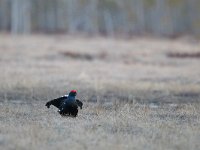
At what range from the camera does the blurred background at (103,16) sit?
235 ft

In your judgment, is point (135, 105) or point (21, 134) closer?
point (21, 134)

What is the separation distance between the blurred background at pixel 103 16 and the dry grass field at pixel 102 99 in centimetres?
2858

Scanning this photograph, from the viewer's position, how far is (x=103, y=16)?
81062 mm

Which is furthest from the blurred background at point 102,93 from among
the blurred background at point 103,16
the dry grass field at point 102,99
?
the blurred background at point 103,16

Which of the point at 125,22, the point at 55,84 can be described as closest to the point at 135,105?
the point at 55,84

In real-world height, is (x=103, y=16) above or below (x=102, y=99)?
above

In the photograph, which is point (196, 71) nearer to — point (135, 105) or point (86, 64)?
point (86, 64)

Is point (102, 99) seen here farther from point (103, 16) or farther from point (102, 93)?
point (103, 16)

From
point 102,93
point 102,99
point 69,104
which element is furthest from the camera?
point 102,93

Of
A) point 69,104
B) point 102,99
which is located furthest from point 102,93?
point 69,104

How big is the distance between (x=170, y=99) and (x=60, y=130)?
794 cm

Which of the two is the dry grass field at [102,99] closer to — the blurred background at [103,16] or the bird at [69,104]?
the bird at [69,104]

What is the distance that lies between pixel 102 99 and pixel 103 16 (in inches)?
2511

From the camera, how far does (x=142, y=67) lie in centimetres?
3253
